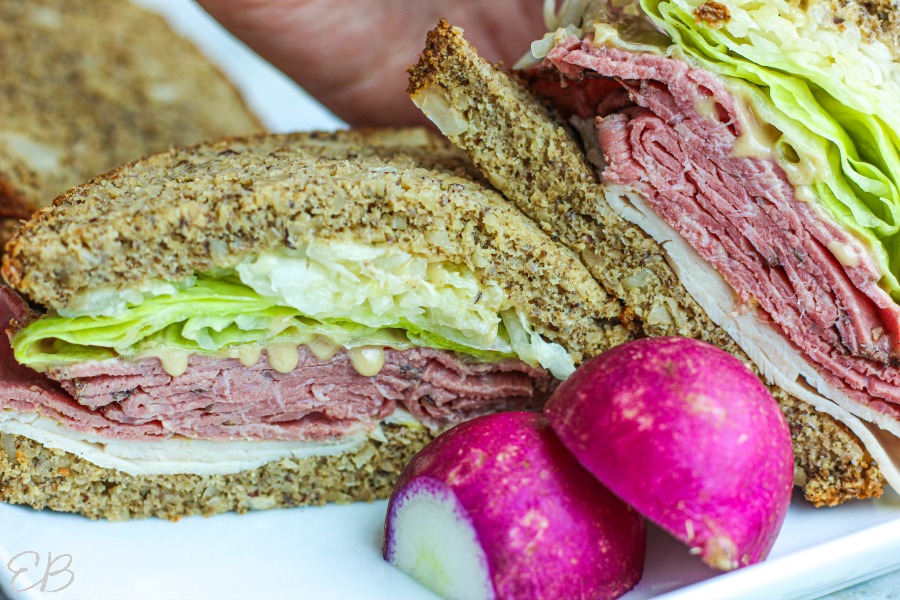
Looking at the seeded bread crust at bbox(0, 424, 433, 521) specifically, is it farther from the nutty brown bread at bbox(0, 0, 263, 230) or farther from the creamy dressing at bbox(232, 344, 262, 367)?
the nutty brown bread at bbox(0, 0, 263, 230)

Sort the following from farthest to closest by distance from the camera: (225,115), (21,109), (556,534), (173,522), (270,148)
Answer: (225,115) → (21,109) → (270,148) → (173,522) → (556,534)

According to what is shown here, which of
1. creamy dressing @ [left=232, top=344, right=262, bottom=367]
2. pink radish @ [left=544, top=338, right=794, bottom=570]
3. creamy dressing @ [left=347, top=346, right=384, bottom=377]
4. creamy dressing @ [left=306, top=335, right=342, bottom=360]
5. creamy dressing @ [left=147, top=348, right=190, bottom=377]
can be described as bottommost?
pink radish @ [left=544, top=338, right=794, bottom=570]

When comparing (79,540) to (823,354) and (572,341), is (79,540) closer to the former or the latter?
(572,341)

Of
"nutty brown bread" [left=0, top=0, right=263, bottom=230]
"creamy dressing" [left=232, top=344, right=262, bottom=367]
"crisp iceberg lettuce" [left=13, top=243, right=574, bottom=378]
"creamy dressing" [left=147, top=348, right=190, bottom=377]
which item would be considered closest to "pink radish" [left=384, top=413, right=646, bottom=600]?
"crisp iceberg lettuce" [left=13, top=243, right=574, bottom=378]

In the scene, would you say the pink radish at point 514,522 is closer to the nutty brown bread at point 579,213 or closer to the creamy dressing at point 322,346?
the creamy dressing at point 322,346

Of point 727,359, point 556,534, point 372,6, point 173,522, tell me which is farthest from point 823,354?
point 372,6

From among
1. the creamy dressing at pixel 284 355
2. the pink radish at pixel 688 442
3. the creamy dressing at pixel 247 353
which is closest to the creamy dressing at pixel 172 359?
the creamy dressing at pixel 284 355
